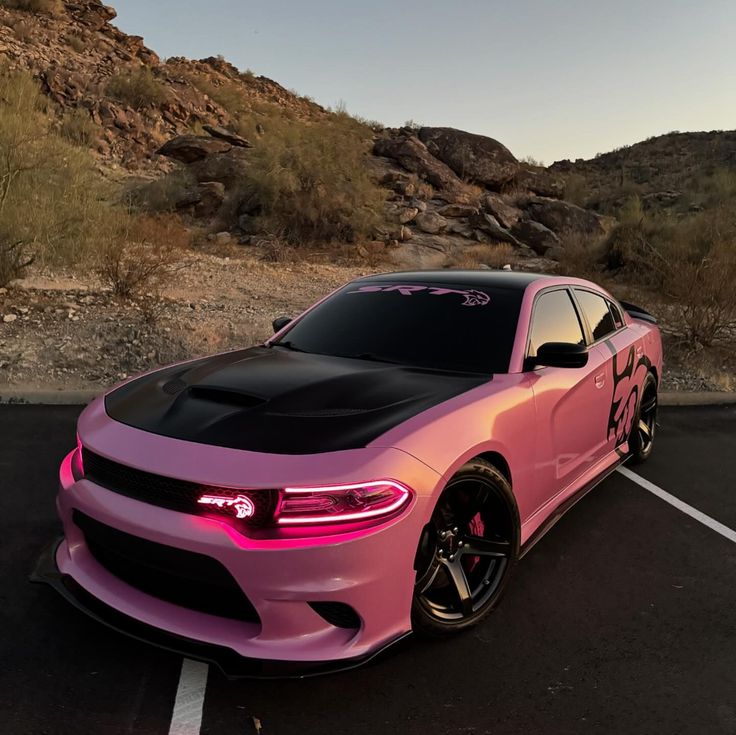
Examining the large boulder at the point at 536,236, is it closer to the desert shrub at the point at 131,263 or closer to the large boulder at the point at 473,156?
the large boulder at the point at 473,156

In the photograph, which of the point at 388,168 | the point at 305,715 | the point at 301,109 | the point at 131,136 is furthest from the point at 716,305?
the point at 301,109

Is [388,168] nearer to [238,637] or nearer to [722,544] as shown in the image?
[722,544]

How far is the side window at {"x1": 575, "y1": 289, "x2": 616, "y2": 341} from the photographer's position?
15.0ft

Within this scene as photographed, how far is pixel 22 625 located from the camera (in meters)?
2.98

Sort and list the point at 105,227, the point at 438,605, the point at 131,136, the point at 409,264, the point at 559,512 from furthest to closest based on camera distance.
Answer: the point at 131,136, the point at 409,264, the point at 105,227, the point at 559,512, the point at 438,605

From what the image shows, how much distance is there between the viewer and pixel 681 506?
4734 mm

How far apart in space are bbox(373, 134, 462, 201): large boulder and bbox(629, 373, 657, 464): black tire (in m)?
19.7

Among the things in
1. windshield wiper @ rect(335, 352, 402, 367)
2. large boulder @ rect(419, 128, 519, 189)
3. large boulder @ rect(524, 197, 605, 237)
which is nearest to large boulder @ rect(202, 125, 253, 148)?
large boulder @ rect(419, 128, 519, 189)

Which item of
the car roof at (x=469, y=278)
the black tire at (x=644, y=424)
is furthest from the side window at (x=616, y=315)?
the car roof at (x=469, y=278)

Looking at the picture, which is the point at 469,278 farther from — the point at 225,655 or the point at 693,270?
the point at 693,270

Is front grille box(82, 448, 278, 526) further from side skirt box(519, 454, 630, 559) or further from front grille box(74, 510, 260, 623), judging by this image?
side skirt box(519, 454, 630, 559)

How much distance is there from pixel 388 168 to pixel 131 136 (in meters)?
10.9

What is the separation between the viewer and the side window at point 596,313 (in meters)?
4.56

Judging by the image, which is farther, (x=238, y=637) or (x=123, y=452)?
(x=123, y=452)
